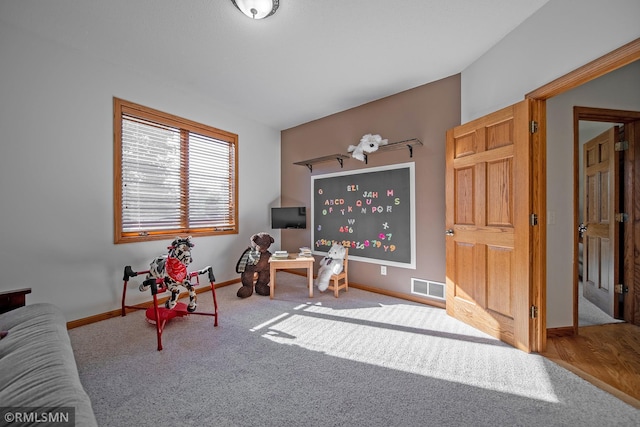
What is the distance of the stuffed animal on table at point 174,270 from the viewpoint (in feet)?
8.34

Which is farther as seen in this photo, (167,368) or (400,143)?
(400,143)

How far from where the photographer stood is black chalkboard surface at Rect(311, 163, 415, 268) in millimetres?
3340

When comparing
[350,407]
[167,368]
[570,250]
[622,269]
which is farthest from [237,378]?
[622,269]

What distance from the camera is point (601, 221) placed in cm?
292

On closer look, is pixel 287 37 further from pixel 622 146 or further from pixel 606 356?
pixel 606 356

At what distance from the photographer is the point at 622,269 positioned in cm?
271

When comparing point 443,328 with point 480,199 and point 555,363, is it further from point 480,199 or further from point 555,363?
point 480,199

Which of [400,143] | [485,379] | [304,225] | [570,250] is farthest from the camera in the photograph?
[304,225]

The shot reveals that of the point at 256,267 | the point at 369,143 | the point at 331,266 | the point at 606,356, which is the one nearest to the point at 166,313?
the point at 256,267

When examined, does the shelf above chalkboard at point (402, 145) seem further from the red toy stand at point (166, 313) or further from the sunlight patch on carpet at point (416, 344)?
the red toy stand at point (166, 313)

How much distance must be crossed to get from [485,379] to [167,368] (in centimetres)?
225

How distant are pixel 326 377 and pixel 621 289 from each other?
3.25 m

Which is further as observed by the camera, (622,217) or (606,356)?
(622,217)

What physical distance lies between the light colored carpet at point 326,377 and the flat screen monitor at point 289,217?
1.80 m
